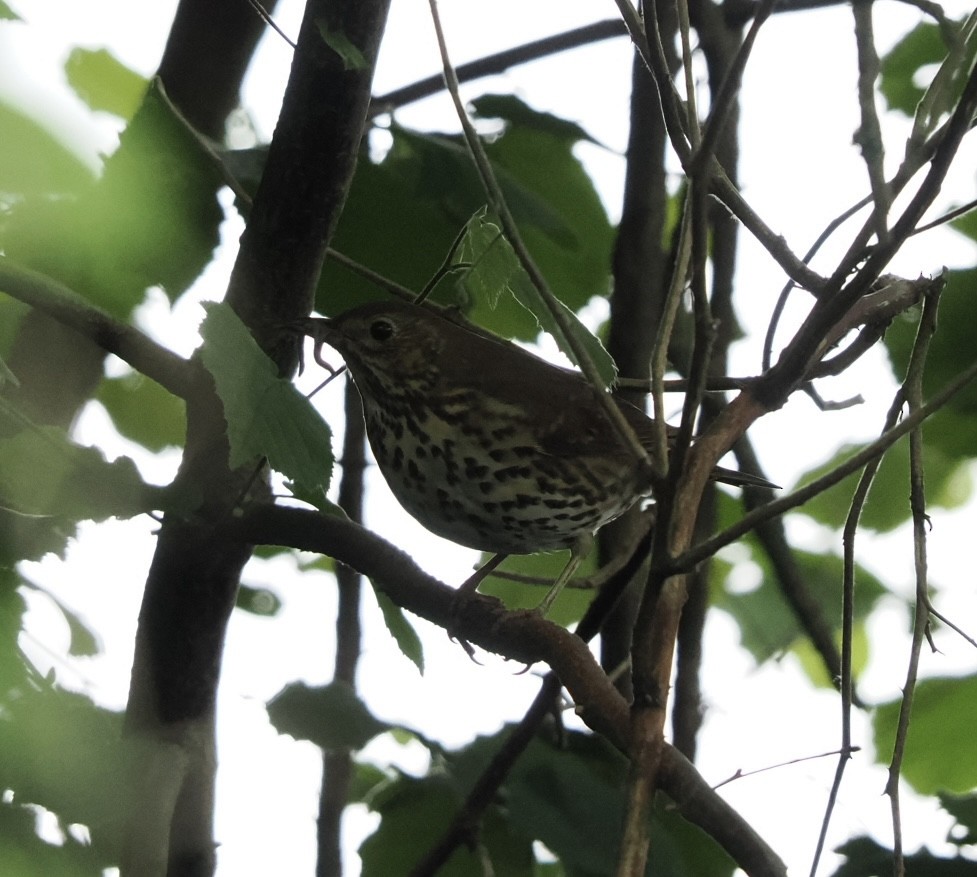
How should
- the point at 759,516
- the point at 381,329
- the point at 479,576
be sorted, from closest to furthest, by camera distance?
the point at 759,516 < the point at 479,576 < the point at 381,329

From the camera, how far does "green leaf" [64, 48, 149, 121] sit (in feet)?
7.21

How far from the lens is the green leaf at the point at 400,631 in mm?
1555

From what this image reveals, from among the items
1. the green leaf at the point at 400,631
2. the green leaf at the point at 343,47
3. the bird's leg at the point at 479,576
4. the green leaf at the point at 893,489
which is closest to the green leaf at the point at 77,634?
the green leaf at the point at 400,631

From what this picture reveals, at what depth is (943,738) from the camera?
208cm

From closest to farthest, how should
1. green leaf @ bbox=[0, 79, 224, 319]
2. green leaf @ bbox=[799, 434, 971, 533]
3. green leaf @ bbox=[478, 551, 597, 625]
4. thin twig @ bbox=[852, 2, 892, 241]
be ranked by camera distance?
thin twig @ bbox=[852, 2, 892, 241], green leaf @ bbox=[0, 79, 224, 319], green leaf @ bbox=[799, 434, 971, 533], green leaf @ bbox=[478, 551, 597, 625]

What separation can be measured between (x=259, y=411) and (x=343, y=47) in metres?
0.45

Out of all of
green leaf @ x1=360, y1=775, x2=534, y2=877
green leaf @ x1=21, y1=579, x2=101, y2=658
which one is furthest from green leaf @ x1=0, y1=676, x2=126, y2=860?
green leaf @ x1=360, y1=775, x2=534, y2=877

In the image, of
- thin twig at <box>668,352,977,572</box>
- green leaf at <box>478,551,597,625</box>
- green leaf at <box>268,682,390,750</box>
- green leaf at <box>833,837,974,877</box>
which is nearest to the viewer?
thin twig at <box>668,352,977,572</box>

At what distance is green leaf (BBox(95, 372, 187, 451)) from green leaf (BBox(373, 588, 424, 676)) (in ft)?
2.49

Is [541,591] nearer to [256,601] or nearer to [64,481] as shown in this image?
[256,601]

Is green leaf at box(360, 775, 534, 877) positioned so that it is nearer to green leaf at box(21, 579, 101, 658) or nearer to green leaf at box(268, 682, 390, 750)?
green leaf at box(268, 682, 390, 750)

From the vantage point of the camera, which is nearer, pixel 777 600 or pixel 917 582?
pixel 917 582

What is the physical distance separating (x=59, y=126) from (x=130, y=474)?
43 cm

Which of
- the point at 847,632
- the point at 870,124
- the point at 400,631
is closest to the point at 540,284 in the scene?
the point at 870,124
